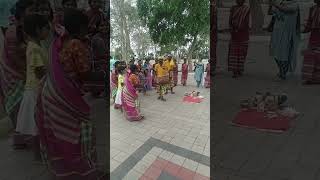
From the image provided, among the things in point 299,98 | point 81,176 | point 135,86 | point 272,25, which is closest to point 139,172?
point 81,176

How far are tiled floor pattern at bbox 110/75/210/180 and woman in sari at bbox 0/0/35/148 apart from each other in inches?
27.9

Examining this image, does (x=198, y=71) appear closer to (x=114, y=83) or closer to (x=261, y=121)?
(x=114, y=83)

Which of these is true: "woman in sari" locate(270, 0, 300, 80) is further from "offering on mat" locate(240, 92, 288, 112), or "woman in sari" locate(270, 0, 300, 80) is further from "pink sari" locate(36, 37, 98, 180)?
"pink sari" locate(36, 37, 98, 180)

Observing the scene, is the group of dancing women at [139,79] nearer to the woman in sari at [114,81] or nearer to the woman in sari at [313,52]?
the woman in sari at [114,81]

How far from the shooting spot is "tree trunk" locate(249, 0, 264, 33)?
3.57 m

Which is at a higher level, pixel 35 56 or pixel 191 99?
pixel 35 56


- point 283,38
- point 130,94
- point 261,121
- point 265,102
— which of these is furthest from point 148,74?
point 283,38

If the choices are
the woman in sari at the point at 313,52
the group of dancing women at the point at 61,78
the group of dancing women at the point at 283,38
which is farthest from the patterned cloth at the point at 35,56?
the woman in sari at the point at 313,52

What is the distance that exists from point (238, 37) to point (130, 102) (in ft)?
7.28

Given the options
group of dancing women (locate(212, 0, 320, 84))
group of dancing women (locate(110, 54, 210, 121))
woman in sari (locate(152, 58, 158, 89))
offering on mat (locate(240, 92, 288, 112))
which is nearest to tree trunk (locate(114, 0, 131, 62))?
group of dancing women (locate(110, 54, 210, 121))

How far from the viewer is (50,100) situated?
5.22 ft

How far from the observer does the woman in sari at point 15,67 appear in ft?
7.07

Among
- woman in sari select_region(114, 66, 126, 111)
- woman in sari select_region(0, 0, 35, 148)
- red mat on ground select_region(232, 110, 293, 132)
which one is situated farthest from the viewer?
red mat on ground select_region(232, 110, 293, 132)

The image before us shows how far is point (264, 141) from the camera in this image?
223 centimetres
